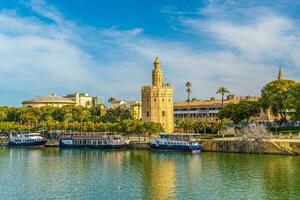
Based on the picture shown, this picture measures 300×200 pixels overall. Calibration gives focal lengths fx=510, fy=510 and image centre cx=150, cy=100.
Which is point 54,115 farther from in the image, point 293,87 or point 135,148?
point 293,87

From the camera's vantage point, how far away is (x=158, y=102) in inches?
5002

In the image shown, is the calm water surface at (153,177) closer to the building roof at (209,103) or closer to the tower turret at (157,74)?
the tower turret at (157,74)

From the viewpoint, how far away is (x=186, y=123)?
11456 centimetres

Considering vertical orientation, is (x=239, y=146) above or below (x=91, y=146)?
above

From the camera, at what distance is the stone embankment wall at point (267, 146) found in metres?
80.7

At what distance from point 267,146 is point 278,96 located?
17.5 metres

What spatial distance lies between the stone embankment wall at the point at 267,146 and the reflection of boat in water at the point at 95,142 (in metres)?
19.3

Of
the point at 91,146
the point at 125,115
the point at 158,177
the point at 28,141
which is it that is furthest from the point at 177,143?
the point at 125,115

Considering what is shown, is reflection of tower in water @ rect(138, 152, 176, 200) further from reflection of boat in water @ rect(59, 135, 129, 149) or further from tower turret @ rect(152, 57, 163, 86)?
tower turret @ rect(152, 57, 163, 86)

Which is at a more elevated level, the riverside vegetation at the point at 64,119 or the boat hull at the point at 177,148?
the riverside vegetation at the point at 64,119

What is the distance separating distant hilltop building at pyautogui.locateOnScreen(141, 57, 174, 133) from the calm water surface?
141 ft

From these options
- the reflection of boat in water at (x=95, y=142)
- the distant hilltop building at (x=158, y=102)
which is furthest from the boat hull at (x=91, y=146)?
the distant hilltop building at (x=158, y=102)

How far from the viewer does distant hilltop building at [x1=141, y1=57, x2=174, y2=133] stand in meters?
126

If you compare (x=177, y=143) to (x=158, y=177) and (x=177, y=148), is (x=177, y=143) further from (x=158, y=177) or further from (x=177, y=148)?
(x=158, y=177)
